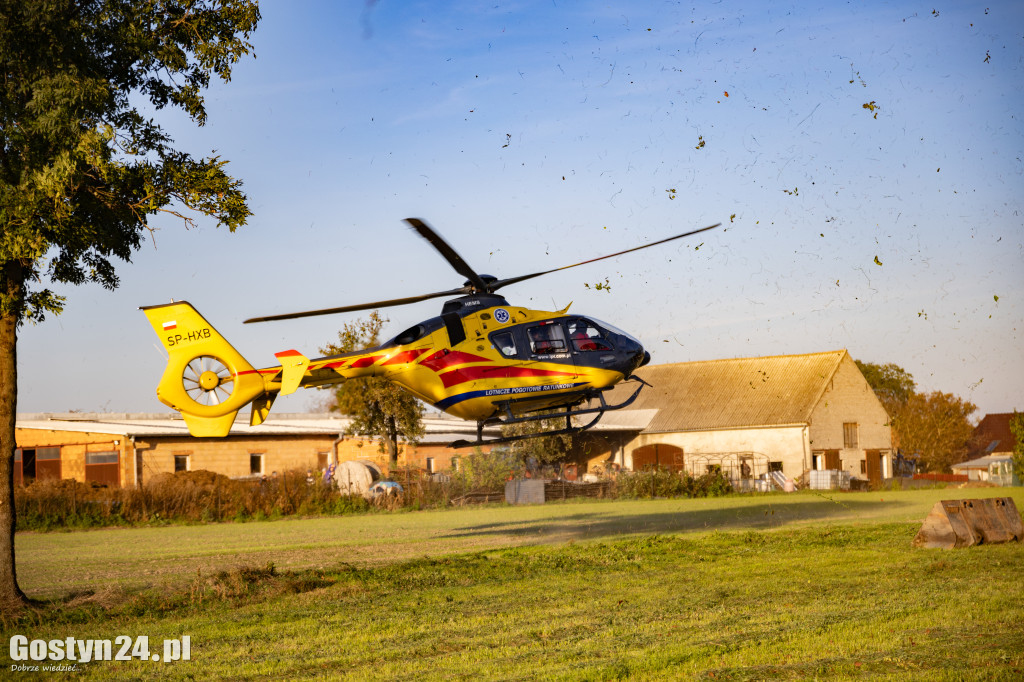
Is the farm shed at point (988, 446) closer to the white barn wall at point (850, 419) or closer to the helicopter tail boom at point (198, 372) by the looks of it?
the white barn wall at point (850, 419)

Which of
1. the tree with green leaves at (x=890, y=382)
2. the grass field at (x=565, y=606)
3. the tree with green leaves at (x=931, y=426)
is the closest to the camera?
the grass field at (x=565, y=606)

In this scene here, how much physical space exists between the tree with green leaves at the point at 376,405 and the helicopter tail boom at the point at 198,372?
89.1 feet

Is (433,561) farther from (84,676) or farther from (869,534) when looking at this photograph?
(869,534)

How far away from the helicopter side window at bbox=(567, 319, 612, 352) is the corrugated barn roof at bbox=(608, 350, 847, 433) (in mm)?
36427

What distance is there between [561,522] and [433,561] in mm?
13977

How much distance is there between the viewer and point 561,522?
32.3 m

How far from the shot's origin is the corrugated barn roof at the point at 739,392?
54938 millimetres

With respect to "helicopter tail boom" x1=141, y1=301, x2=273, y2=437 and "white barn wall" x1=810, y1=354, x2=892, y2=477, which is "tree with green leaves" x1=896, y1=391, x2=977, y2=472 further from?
"helicopter tail boom" x1=141, y1=301, x2=273, y2=437

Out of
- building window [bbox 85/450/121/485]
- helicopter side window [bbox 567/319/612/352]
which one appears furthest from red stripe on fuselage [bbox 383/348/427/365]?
building window [bbox 85/450/121/485]

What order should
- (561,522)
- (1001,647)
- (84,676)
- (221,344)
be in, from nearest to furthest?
1. (1001,647)
2. (84,676)
3. (221,344)
4. (561,522)

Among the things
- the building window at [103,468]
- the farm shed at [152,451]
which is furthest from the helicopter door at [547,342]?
the building window at [103,468]

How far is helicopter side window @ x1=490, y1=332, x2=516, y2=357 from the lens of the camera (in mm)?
19281

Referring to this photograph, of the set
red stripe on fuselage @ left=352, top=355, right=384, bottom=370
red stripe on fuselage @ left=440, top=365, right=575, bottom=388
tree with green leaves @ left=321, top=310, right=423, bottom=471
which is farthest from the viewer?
tree with green leaves @ left=321, top=310, right=423, bottom=471

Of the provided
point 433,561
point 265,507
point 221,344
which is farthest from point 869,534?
point 265,507
